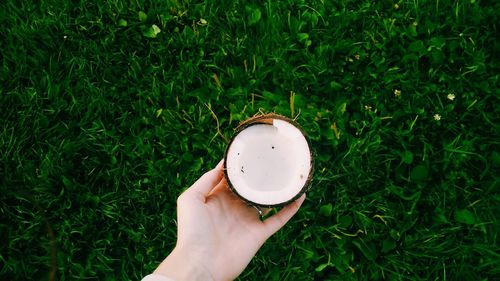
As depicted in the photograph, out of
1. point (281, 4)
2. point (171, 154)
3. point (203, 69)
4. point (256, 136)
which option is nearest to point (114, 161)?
point (171, 154)

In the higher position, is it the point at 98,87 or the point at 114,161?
the point at 98,87

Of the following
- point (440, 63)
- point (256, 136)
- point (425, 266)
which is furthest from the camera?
point (440, 63)

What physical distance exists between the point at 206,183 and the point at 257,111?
55 cm

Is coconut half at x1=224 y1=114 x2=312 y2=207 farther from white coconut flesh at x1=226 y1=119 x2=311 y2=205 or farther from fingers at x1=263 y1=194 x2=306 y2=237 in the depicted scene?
fingers at x1=263 y1=194 x2=306 y2=237

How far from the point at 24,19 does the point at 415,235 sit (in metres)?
2.05

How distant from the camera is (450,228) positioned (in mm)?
1949

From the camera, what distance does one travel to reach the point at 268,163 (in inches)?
64.7

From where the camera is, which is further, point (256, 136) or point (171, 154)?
point (171, 154)

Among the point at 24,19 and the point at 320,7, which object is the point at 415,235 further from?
the point at 24,19

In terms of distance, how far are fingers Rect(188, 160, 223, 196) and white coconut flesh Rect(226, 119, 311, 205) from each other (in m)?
0.06

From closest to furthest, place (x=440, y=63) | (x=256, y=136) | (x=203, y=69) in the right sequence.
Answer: (x=256, y=136), (x=440, y=63), (x=203, y=69)

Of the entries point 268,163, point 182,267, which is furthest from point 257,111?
point 182,267

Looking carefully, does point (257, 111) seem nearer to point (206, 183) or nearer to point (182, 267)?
point (206, 183)

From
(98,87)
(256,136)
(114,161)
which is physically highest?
(256,136)
